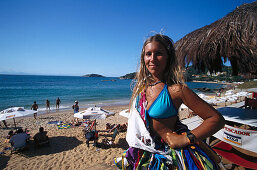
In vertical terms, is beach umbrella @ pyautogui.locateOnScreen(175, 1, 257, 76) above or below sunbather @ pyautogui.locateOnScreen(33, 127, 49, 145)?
above

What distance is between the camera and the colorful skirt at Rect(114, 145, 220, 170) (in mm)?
967

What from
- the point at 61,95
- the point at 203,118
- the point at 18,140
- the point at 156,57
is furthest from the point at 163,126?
the point at 61,95

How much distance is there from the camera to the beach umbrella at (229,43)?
239cm

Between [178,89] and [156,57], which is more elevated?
[156,57]

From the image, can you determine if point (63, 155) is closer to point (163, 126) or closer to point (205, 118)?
point (163, 126)

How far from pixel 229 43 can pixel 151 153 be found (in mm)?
2843

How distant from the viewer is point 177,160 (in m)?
1.00

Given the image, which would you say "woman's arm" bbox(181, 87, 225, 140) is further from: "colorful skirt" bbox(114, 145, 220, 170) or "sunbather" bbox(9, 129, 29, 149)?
"sunbather" bbox(9, 129, 29, 149)

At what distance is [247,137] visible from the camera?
2.43 meters

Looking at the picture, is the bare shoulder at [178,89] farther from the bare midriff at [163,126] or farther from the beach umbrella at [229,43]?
the beach umbrella at [229,43]

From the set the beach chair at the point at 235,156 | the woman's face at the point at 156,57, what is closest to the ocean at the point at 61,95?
the woman's face at the point at 156,57

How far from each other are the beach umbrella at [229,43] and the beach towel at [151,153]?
94.6 inches

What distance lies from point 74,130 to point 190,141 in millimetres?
9477

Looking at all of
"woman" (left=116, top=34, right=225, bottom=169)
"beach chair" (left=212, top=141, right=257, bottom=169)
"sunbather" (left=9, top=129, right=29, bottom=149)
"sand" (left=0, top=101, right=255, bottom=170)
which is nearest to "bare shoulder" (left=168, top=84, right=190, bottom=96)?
"woman" (left=116, top=34, right=225, bottom=169)
